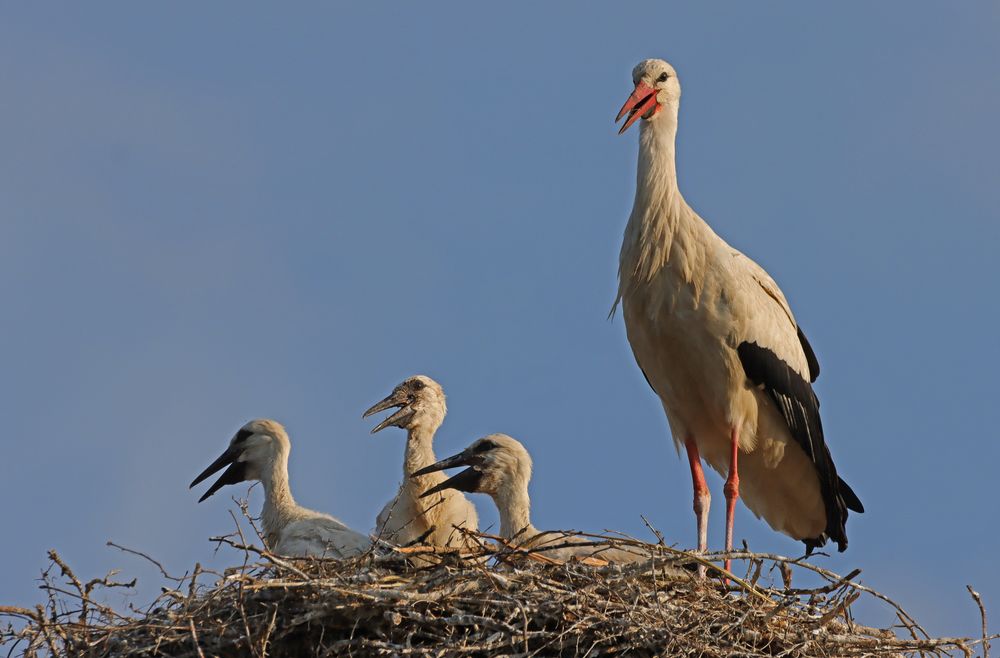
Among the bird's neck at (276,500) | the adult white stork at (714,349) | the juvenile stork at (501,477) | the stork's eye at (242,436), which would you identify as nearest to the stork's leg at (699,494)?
the adult white stork at (714,349)

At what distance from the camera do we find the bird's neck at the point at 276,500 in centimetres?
893

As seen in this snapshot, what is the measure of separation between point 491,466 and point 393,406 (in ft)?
4.75

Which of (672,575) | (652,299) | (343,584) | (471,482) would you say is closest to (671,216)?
(652,299)

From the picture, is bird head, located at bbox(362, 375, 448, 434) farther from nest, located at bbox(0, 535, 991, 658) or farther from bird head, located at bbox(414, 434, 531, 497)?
nest, located at bbox(0, 535, 991, 658)

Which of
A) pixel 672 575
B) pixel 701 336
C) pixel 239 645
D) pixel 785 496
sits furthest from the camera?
pixel 785 496

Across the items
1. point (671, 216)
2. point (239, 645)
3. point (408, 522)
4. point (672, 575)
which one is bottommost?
point (239, 645)

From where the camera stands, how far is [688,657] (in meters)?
6.11

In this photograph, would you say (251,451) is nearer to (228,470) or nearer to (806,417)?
(228,470)

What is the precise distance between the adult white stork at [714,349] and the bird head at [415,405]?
5.24 ft

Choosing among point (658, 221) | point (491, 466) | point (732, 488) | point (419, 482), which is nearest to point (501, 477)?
point (491, 466)

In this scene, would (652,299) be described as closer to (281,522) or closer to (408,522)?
(408,522)

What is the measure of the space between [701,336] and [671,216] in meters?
0.62

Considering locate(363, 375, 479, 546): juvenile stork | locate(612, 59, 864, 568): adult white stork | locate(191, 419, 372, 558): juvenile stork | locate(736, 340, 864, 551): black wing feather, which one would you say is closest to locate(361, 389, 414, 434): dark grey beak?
locate(363, 375, 479, 546): juvenile stork

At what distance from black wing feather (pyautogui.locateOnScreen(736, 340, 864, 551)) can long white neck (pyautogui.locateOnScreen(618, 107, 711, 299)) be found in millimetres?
525
